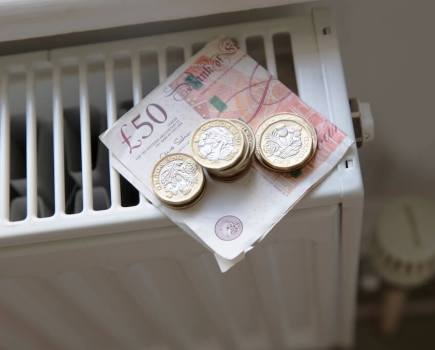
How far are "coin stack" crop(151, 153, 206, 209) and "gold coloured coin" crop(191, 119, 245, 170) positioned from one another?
1cm

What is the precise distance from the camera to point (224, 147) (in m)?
0.48

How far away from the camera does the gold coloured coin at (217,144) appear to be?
48cm

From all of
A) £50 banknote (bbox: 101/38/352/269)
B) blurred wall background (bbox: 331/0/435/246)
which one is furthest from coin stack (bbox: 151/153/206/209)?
blurred wall background (bbox: 331/0/435/246)

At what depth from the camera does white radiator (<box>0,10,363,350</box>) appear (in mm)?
505

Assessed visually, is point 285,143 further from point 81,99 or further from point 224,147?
point 81,99

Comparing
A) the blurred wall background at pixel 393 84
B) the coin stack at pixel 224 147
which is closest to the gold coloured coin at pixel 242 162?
the coin stack at pixel 224 147

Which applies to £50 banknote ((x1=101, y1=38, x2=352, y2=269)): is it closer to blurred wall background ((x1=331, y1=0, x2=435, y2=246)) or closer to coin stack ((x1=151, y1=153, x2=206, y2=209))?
coin stack ((x1=151, y1=153, x2=206, y2=209))

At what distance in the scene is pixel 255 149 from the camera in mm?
488

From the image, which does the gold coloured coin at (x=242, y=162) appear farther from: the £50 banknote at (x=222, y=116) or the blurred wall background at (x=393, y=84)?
the blurred wall background at (x=393, y=84)

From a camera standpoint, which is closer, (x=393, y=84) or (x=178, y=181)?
(x=178, y=181)

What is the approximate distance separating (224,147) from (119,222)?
10cm

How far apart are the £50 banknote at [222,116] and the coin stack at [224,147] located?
0.04 ft

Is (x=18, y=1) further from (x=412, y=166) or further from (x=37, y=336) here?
(x=412, y=166)

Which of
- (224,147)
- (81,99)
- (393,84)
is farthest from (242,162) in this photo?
(393,84)
